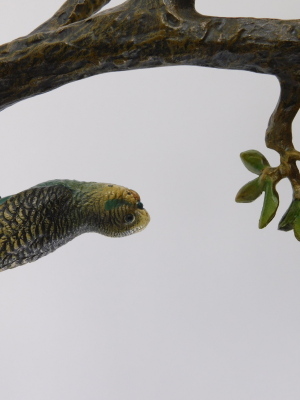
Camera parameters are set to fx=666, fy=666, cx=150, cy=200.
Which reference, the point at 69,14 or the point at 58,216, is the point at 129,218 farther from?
the point at 69,14

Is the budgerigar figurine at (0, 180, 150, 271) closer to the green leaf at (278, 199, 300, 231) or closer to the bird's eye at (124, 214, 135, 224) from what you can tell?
the bird's eye at (124, 214, 135, 224)

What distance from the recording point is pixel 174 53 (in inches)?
25.5

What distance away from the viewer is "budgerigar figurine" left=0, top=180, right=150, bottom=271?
0.71 meters

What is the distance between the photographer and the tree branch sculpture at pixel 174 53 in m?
0.64

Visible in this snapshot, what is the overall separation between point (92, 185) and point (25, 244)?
10 centimetres

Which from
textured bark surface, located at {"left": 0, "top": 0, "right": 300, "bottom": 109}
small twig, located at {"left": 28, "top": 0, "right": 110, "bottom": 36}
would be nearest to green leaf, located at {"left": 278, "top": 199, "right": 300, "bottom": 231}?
textured bark surface, located at {"left": 0, "top": 0, "right": 300, "bottom": 109}

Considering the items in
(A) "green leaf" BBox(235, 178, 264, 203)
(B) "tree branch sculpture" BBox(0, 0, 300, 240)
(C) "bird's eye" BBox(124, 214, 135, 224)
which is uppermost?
(B) "tree branch sculpture" BBox(0, 0, 300, 240)

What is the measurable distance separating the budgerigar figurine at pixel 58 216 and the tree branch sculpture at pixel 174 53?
11cm

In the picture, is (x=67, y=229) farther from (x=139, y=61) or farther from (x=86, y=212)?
(x=139, y=61)

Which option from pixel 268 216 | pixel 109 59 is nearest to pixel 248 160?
pixel 268 216

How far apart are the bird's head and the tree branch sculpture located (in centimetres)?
13

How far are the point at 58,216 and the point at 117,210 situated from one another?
0.07 meters

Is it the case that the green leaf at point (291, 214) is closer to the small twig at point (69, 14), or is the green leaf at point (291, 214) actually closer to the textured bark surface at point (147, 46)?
the textured bark surface at point (147, 46)

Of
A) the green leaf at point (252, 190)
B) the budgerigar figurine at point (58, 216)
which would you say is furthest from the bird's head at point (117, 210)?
the green leaf at point (252, 190)
